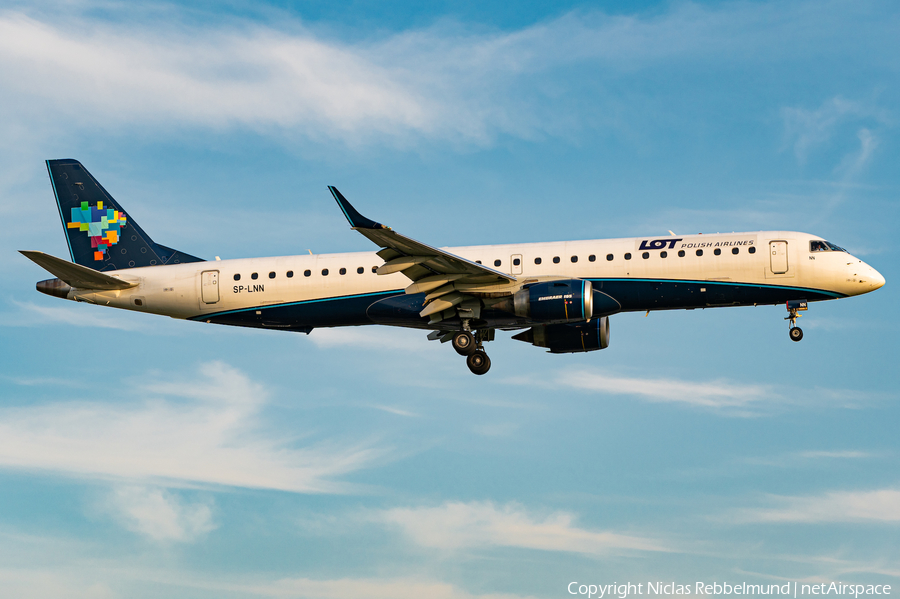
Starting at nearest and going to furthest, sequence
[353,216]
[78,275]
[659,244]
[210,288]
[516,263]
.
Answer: [353,216] < [659,244] < [516,263] < [78,275] < [210,288]

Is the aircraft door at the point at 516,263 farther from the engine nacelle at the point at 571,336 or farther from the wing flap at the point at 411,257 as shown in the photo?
the engine nacelle at the point at 571,336

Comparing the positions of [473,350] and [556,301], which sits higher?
[556,301]

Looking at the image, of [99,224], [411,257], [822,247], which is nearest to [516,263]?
[411,257]

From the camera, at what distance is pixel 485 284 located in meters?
33.5

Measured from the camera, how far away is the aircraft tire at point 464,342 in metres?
35.1

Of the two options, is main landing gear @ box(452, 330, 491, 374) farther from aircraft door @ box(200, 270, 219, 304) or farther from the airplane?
aircraft door @ box(200, 270, 219, 304)

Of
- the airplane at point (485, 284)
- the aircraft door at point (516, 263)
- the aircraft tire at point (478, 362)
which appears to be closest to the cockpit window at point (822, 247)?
the airplane at point (485, 284)

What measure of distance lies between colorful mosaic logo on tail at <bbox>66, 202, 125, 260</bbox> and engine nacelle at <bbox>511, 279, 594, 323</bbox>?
17.8 meters

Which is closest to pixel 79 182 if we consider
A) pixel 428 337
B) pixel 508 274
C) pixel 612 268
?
pixel 428 337

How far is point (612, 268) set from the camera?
33.8 meters

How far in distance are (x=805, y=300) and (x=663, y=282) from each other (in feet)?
16.7

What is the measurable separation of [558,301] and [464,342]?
4.58m

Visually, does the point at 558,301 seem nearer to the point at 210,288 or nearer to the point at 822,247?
the point at 822,247

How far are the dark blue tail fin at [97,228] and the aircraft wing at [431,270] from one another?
1058 cm
